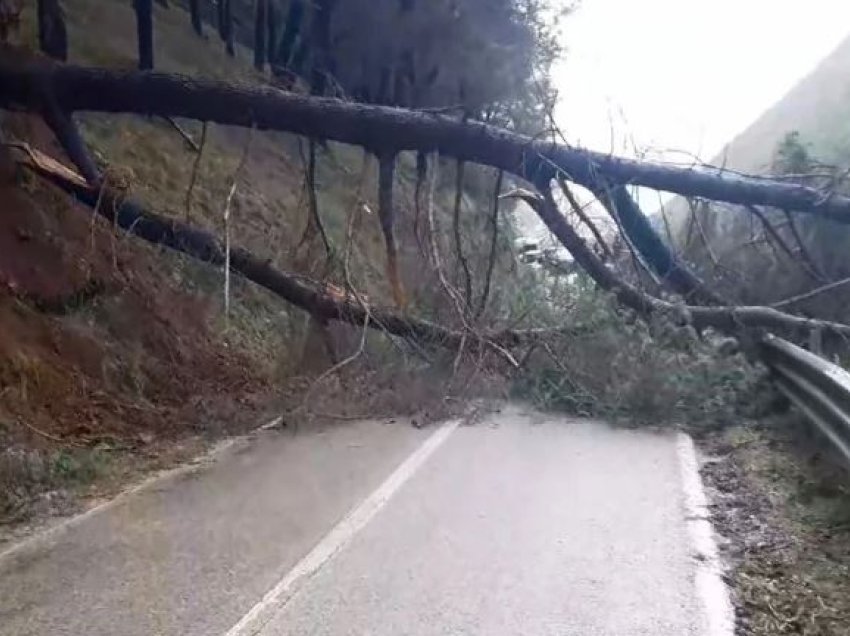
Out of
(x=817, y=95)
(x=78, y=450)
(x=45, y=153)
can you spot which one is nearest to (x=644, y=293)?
(x=78, y=450)

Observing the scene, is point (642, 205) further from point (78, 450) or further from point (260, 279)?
point (78, 450)

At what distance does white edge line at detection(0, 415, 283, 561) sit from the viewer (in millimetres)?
5871

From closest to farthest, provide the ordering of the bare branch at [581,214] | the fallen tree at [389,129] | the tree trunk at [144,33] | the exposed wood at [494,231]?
1. the fallen tree at [389,129]
2. the bare branch at [581,214]
3. the exposed wood at [494,231]
4. the tree trunk at [144,33]

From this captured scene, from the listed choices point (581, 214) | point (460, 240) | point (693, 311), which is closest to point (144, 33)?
point (460, 240)

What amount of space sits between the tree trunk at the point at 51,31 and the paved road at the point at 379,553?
9.00 m

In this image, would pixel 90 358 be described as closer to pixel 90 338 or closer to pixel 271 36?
pixel 90 338

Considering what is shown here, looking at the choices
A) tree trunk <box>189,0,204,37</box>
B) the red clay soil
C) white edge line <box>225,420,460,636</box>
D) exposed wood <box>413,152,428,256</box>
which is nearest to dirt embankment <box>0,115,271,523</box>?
the red clay soil

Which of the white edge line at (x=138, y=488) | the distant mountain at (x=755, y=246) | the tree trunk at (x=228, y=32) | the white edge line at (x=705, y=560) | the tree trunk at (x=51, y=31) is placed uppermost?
the tree trunk at (x=228, y=32)

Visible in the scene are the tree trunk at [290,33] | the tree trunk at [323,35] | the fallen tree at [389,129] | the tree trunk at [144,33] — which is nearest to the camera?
the fallen tree at [389,129]

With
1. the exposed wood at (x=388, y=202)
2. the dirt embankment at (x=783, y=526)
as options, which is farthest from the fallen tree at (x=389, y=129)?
the dirt embankment at (x=783, y=526)

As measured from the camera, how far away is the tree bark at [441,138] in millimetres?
8727

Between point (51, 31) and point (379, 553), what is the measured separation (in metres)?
11.9

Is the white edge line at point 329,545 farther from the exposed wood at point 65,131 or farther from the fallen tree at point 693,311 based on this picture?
the exposed wood at point 65,131

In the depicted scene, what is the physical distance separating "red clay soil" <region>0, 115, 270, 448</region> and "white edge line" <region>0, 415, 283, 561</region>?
0.49 meters
